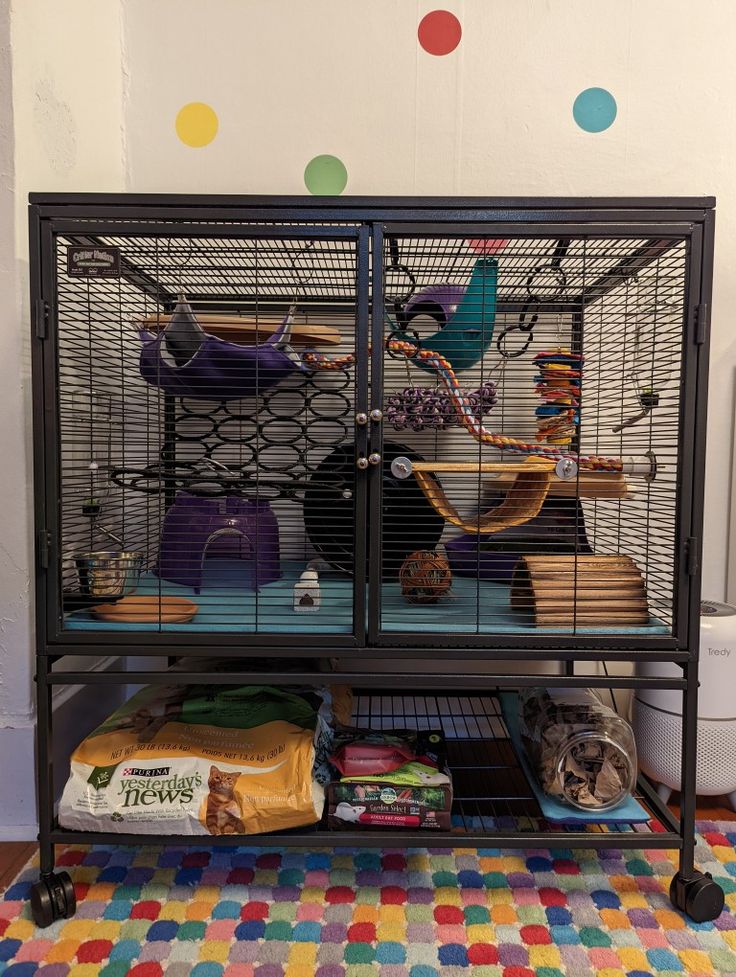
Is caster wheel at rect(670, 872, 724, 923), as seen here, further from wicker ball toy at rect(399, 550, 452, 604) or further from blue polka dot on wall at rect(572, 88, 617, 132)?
blue polka dot on wall at rect(572, 88, 617, 132)

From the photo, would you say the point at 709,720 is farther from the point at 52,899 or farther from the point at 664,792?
the point at 52,899

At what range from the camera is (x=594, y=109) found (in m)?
1.63

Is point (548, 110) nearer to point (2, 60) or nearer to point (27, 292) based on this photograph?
point (2, 60)

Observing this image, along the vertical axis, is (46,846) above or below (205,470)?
Answer: below

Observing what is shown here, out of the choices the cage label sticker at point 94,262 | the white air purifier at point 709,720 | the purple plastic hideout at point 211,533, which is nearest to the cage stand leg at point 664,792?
the white air purifier at point 709,720

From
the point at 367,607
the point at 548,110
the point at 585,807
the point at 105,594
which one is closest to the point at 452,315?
the point at 367,607

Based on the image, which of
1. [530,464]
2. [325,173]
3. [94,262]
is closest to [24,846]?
[94,262]

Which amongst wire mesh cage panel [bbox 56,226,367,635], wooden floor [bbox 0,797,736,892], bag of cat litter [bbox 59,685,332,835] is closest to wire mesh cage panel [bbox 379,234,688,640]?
wire mesh cage panel [bbox 56,226,367,635]

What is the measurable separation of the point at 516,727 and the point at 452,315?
1034mm

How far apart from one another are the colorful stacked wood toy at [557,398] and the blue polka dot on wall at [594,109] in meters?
0.83

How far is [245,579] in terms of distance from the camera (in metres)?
1.26

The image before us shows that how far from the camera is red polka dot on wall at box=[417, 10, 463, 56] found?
1.62 meters

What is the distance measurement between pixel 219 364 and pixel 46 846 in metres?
1.00

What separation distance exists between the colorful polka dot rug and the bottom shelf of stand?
81 mm
